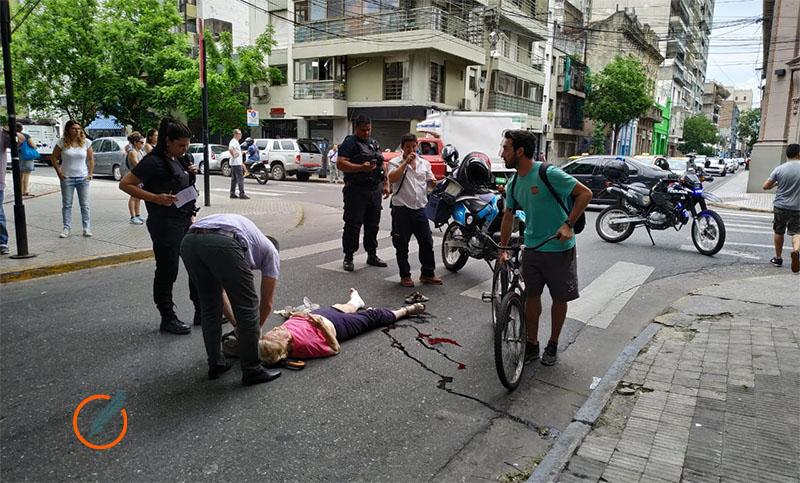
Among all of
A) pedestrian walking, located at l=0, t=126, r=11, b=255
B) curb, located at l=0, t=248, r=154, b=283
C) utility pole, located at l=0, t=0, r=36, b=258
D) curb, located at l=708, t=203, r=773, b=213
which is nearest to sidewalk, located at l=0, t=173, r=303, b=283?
curb, located at l=0, t=248, r=154, b=283

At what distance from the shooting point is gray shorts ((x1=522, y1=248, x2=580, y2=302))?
4.34 metres

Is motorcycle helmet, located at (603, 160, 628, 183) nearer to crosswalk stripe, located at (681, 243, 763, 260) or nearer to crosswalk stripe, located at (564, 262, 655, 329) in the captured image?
crosswalk stripe, located at (681, 243, 763, 260)

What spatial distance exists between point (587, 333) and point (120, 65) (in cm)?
3302

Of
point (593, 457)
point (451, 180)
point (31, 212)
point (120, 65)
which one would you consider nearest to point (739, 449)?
point (593, 457)

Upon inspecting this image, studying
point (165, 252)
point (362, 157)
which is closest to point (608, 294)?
point (362, 157)

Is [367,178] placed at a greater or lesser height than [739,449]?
greater

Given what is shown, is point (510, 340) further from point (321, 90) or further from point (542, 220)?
point (321, 90)

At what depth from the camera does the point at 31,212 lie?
1141cm

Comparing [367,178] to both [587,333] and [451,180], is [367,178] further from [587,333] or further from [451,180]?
[587,333]

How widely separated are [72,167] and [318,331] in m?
6.44

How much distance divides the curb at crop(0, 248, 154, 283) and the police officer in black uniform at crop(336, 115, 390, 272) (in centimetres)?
308

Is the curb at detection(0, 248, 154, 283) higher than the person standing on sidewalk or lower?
lower

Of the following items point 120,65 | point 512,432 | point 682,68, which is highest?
point 682,68

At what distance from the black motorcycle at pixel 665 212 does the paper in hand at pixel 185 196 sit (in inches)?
307
